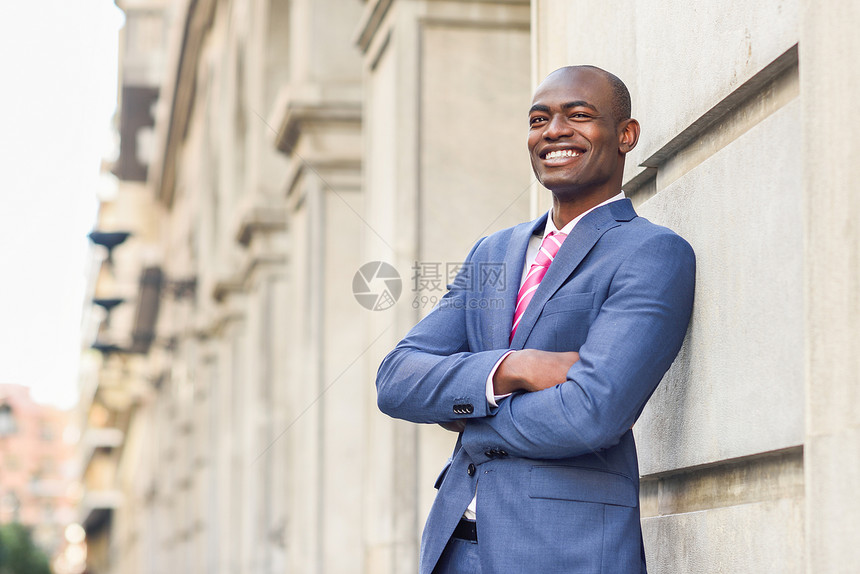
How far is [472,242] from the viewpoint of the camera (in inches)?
289

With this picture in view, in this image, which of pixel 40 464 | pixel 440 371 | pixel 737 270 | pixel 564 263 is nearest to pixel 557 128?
pixel 564 263

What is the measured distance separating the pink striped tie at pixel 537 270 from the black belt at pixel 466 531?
0.53m

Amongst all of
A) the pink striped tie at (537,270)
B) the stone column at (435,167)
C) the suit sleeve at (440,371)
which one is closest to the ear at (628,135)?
the pink striped tie at (537,270)

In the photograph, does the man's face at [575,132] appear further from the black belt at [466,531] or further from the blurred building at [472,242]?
the black belt at [466,531]

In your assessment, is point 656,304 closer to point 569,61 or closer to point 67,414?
point 569,61

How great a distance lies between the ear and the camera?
11.5 feet

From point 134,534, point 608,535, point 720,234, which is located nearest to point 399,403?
point 608,535

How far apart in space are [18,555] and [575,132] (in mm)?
71055

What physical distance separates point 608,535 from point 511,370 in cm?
49

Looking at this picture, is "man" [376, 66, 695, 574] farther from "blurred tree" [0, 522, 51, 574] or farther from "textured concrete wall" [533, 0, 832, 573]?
"blurred tree" [0, 522, 51, 574]

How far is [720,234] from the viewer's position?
336 cm

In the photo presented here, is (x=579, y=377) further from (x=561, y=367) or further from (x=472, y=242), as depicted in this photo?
(x=472, y=242)

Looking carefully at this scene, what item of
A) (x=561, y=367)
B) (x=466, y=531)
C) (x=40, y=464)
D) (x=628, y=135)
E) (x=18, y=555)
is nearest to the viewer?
(x=561, y=367)

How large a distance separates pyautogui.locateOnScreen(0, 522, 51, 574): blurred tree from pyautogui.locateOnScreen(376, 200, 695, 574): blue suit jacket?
69665 mm
